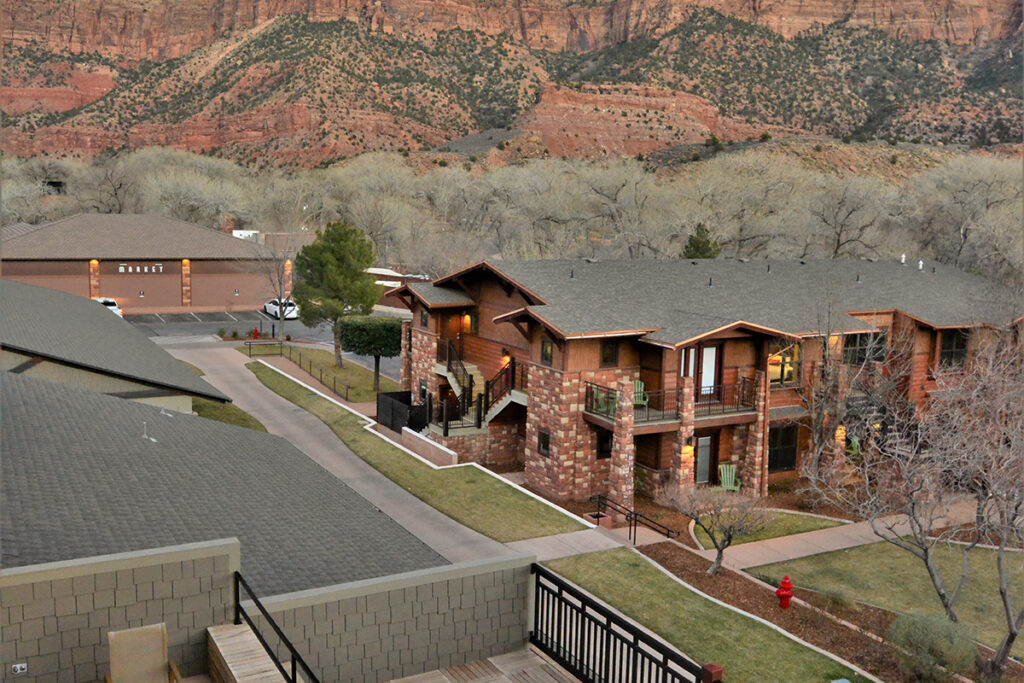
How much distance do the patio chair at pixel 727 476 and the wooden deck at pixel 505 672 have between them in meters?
18.0

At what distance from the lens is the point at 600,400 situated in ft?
84.3

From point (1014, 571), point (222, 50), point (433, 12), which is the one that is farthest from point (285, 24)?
point (1014, 571)

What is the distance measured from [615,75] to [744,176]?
8944 cm

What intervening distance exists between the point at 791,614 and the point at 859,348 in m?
13.8

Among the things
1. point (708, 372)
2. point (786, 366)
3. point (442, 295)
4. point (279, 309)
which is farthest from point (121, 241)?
point (786, 366)

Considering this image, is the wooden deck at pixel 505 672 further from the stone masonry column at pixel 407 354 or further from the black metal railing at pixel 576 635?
the stone masonry column at pixel 407 354

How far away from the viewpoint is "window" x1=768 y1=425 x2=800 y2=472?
2911 cm

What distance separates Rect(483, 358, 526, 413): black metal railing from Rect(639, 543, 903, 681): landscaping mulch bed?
872 cm

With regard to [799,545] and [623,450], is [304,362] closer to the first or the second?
[623,450]

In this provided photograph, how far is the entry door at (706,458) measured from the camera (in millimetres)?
27734

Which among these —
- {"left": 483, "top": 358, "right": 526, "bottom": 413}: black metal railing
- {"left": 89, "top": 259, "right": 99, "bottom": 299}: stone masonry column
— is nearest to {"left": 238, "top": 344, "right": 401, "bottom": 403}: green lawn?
Result: {"left": 483, "top": 358, "right": 526, "bottom": 413}: black metal railing

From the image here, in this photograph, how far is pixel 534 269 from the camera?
3011cm

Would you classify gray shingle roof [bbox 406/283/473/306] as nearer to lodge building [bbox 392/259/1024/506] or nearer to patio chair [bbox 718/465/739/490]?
lodge building [bbox 392/259/1024/506]

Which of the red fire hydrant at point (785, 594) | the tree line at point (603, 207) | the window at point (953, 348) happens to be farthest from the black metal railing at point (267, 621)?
the tree line at point (603, 207)
